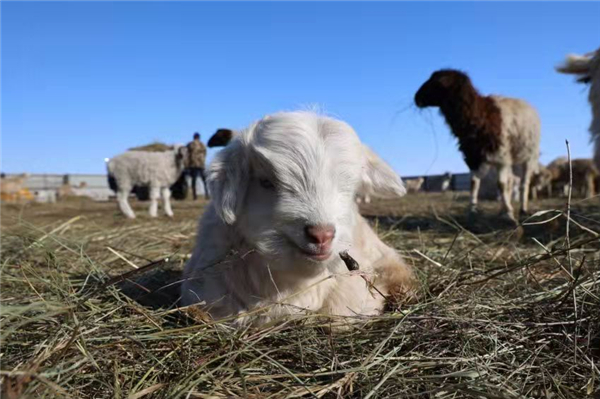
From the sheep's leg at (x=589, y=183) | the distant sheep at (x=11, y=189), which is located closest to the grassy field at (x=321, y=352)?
the sheep's leg at (x=589, y=183)

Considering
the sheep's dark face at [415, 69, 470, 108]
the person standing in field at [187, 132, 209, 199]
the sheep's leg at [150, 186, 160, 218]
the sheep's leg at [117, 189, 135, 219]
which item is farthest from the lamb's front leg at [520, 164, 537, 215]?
the person standing in field at [187, 132, 209, 199]

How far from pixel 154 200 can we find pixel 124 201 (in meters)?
0.67

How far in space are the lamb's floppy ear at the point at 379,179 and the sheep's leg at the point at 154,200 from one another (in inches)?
339

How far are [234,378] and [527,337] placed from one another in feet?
3.78

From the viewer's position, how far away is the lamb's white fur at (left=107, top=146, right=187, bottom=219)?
10734mm

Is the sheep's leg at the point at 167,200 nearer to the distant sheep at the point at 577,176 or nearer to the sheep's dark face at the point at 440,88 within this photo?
the sheep's dark face at the point at 440,88

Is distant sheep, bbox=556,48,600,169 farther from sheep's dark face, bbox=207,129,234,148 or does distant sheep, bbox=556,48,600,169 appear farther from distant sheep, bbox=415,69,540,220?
sheep's dark face, bbox=207,129,234,148

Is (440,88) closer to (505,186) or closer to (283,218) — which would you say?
(505,186)

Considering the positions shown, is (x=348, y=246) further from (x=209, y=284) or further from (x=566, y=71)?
(x=566, y=71)

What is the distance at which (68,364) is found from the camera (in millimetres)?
1493

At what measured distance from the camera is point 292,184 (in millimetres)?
2020

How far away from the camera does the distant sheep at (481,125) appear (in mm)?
7641

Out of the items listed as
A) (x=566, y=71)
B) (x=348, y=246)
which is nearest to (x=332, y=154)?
(x=348, y=246)

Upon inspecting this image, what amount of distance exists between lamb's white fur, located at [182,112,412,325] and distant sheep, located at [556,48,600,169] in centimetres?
358
